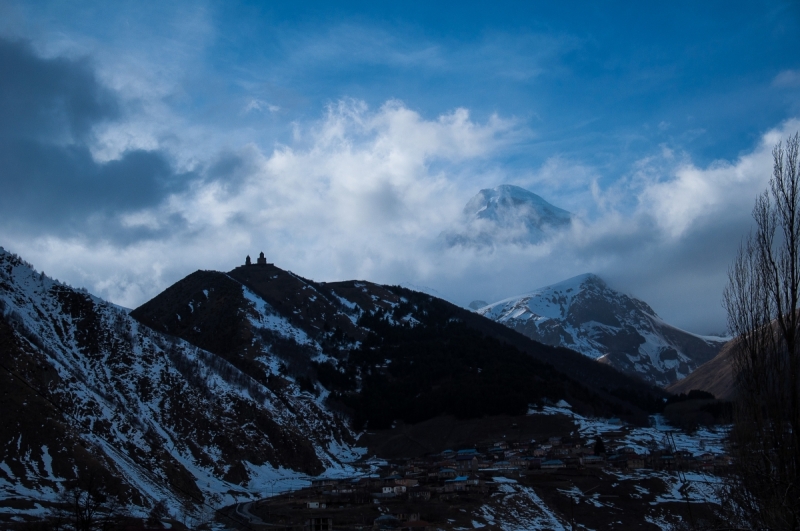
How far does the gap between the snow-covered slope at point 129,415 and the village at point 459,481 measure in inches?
347

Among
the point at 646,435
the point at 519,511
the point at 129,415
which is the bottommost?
the point at 519,511

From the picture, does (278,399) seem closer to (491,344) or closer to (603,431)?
(603,431)

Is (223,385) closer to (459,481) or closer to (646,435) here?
(459,481)

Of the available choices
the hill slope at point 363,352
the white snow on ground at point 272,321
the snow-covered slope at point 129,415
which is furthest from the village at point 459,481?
the white snow on ground at point 272,321

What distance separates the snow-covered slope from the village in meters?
8.81

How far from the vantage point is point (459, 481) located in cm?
8544

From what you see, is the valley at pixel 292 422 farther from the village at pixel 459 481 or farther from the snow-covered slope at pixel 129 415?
the village at pixel 459 481

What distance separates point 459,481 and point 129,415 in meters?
41.8

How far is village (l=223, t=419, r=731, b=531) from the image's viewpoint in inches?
2638

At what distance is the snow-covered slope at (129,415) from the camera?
62844 millimetres

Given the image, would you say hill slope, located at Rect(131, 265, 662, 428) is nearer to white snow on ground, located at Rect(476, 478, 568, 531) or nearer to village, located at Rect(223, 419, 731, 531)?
village, located at Rect(223, 419, 731, 531)

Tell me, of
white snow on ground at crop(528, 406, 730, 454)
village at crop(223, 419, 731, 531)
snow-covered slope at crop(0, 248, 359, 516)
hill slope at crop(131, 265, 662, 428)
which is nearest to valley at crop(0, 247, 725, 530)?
snow-covered slope at crop(0, 248, 359, 516)

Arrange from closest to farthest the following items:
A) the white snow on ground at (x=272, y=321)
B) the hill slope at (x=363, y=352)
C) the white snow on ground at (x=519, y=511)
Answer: the white snow on ground at (x=519, y=511) → the hill slope at (x=363, y=352) → the white snow on ground at (x=272, y=321)

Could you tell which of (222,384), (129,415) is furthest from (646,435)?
(129,415)
